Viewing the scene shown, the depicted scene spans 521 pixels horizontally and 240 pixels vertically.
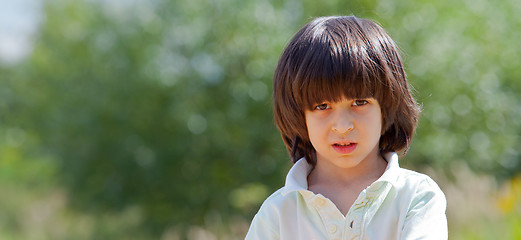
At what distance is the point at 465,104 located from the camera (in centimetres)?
902

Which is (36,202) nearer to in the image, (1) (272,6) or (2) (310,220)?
(1) (272,6)

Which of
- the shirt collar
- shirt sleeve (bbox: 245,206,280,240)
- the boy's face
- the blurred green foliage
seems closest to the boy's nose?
the boy's face

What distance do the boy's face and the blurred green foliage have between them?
5450 millimetres

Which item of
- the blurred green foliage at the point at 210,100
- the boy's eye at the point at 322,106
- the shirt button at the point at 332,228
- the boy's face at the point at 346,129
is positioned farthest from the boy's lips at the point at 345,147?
the blurred green foliage at the point at 210,100

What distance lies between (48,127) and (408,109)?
8338 mm

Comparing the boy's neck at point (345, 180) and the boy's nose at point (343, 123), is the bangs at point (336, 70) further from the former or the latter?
the boy's neck at point (345, 180)

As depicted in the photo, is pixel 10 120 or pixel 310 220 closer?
pixel 310 220

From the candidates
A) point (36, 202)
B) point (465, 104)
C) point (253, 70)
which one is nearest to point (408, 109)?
point (253, 70)

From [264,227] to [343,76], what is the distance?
1.72 feet

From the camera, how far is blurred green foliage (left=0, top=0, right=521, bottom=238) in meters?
8.12

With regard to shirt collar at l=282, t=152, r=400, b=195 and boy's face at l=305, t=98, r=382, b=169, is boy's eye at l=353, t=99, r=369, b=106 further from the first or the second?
shirt collar at l=282, t=152, r=400, b=195

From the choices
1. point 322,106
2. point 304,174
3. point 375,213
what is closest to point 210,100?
point 304,174

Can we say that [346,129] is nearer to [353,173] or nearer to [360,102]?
[360,102]

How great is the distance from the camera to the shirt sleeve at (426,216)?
79.9 inches
